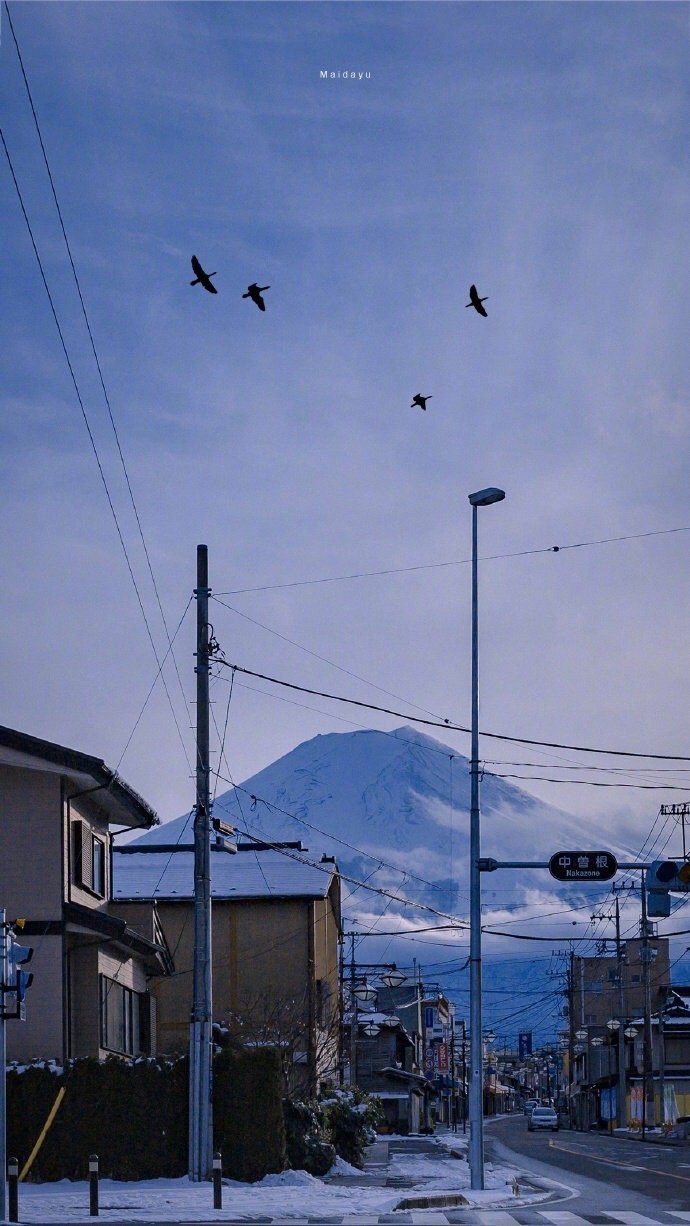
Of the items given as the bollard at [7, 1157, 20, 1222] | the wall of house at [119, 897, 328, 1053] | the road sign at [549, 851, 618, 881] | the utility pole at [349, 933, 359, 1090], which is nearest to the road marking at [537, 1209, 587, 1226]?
the road sign at [549, 851, 618, 881]

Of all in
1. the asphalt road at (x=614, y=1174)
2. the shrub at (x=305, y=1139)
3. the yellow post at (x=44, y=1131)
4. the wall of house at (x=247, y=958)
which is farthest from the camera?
the wall of house at (x=247, y=958)

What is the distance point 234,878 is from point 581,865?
25728 millimetres

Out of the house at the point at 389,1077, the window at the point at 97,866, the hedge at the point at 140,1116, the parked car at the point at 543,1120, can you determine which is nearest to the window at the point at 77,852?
the window at the point at 97,866

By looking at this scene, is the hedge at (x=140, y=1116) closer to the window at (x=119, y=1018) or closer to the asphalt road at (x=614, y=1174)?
the window at (x=119, y=1018)

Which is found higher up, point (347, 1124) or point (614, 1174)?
point (347, 1124)

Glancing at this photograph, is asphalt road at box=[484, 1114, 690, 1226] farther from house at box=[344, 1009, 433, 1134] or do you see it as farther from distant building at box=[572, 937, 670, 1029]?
distant building at box=[572, 937, 670, 1029]

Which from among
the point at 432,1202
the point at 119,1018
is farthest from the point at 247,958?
the point at 432,1202

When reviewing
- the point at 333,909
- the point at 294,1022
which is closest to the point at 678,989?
the point at 333,909

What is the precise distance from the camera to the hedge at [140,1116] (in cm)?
2578

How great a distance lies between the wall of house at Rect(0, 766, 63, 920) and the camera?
2962 cm

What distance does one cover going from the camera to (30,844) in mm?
29922

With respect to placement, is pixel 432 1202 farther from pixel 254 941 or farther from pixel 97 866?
pixel 254 941

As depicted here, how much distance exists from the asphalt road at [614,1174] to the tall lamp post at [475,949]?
6.00 feet

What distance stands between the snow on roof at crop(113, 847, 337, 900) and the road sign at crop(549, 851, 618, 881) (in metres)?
22.3
